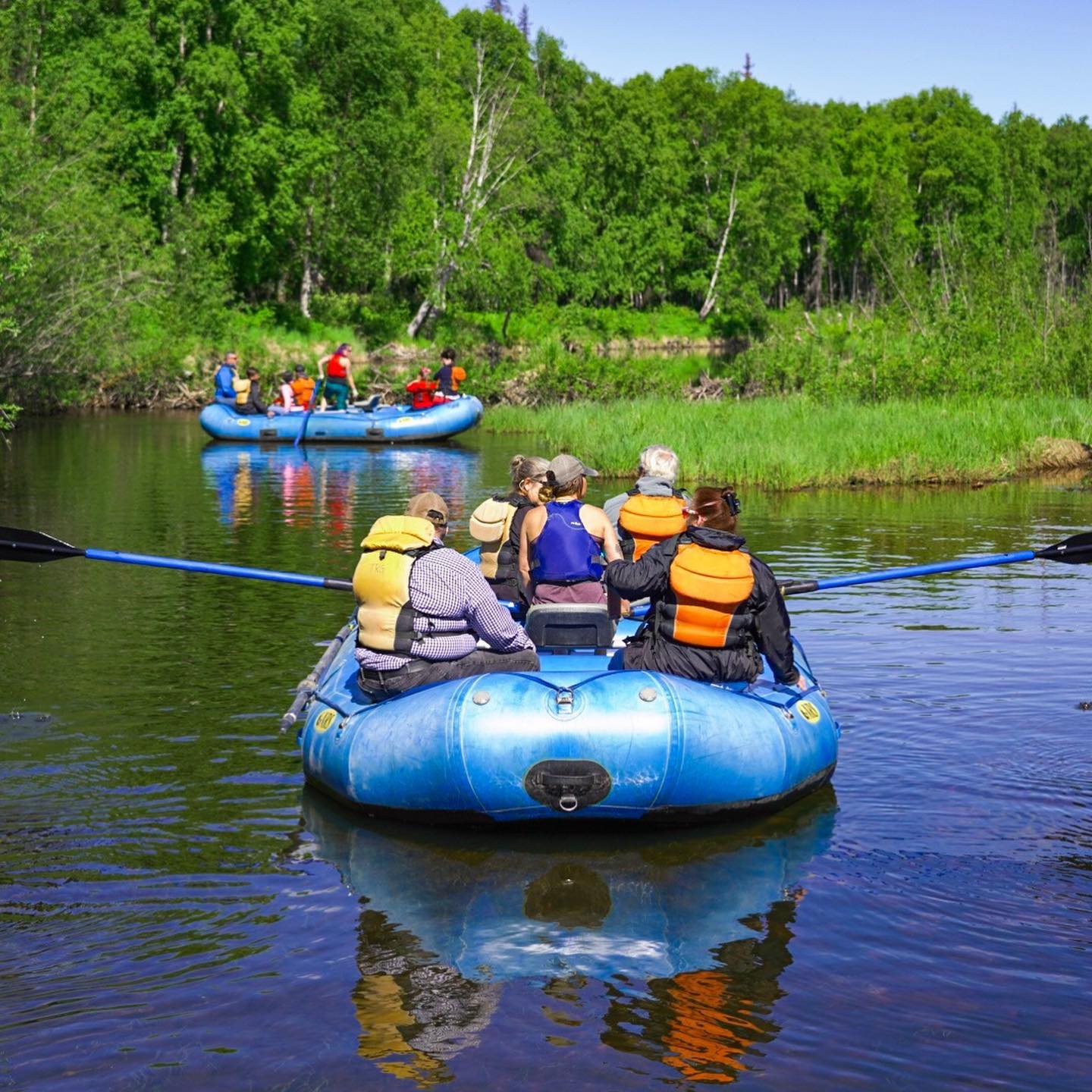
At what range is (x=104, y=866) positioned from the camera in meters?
6.72

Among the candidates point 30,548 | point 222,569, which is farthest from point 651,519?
point 30,548

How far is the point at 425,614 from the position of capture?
7480 millimetres

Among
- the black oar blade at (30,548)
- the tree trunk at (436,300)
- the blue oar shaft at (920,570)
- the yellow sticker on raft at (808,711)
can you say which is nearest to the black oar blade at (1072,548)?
the blue oar shaft at (920,570)

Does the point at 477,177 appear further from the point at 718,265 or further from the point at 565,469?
the point at 565,469

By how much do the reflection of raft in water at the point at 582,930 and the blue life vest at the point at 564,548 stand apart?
163cm

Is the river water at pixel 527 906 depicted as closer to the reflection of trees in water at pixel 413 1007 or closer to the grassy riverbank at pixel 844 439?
the reflection of trees in water at pixel 413 1007

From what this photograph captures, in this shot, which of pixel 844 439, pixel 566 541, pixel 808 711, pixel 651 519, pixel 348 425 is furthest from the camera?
pixel 348 425

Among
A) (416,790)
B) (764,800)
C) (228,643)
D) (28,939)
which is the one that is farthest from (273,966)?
(228,643)

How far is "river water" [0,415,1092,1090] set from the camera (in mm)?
5059

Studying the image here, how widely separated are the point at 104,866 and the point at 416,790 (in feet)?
4.64

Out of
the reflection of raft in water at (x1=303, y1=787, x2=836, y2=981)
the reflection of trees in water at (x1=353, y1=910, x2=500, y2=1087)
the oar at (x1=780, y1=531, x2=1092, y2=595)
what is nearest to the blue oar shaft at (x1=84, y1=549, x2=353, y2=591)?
the reflection of raft in water at (x1=303, y1=787, x2=836, y2=981)

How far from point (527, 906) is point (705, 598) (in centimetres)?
182

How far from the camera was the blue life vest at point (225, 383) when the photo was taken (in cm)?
3103

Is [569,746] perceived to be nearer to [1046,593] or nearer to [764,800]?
[764,800]
